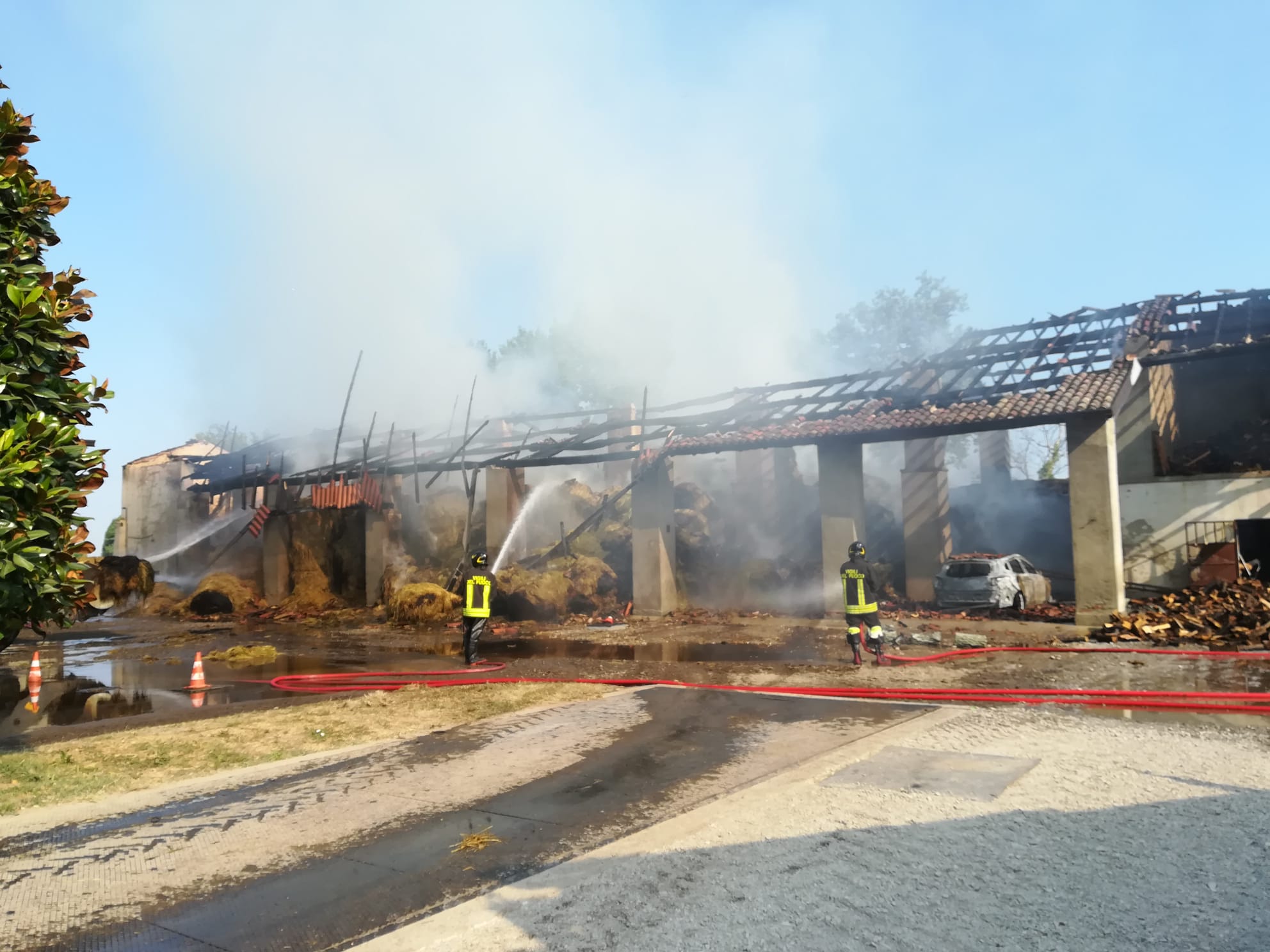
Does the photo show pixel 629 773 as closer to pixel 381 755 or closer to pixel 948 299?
pixel 381 755

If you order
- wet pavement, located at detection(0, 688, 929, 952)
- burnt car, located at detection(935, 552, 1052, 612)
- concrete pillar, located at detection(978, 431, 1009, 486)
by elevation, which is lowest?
wet pavement, located at detection(0, 688, 929, 952)

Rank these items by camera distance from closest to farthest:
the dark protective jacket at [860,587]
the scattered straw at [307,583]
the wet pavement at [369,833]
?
the wet pavement at [369,833]
the dark protective jacket at [860,587]
the scattered straw at [307,583]

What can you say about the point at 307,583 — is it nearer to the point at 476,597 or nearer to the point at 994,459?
the point at 476,597

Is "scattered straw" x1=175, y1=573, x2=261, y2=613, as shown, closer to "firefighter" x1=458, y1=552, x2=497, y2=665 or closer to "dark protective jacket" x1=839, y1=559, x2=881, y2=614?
"firefighter" x1=458, y1=552, x2=497, y2=665

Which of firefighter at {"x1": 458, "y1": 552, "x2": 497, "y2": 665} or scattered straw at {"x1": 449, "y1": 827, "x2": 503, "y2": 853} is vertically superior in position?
firefighter at {"x1": 458, "y1": 552, "x2": 497, "y2": 665}

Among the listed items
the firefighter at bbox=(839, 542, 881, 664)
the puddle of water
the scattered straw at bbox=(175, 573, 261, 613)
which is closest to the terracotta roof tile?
the puddle of water

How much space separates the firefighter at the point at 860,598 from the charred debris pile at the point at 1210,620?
5.32 meters

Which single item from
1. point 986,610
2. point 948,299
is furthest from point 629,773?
point 948,299

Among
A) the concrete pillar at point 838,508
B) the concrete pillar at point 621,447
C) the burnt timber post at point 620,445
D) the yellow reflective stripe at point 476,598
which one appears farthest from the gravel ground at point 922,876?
the concrete pillar at point 621,447

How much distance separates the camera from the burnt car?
61.5 ft

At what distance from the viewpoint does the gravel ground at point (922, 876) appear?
3420mm

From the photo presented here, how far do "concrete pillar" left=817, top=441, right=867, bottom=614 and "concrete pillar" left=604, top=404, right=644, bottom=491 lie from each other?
22.1ft

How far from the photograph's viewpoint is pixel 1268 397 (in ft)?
73.8

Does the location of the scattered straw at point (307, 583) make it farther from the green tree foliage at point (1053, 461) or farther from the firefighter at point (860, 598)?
the green tree foliage at point (1053, 461)
